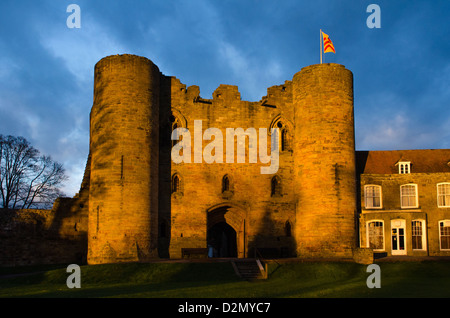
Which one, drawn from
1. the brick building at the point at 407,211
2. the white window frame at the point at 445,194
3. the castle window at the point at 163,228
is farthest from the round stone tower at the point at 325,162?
the castle window at the point at 163,228

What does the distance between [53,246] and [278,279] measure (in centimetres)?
1308

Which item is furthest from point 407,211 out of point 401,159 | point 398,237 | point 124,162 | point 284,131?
point 124,162

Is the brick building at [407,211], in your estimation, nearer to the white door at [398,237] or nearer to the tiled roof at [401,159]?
the white door at [398,237]

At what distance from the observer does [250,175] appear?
28812 millimetres

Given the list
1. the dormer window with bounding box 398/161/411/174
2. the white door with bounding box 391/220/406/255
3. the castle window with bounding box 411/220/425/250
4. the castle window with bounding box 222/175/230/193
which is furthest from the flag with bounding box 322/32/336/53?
the castle window with bounding box 411/220/425/250

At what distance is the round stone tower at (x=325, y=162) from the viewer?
27.2 metres

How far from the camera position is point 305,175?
93.0 ft

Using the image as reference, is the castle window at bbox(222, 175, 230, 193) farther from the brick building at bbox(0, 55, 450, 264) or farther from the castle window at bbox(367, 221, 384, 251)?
the castle window at bbox(367, 221, 384, 251)

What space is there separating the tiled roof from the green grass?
8395 millimetres

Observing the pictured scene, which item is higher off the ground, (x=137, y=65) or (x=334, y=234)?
(x=137, y=65)
